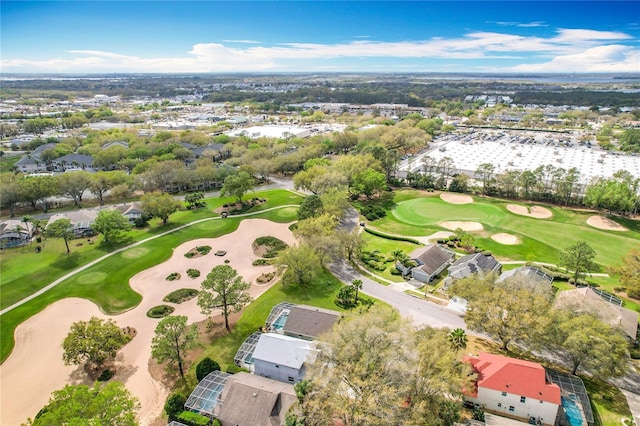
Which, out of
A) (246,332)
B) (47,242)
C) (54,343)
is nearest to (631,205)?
(246,332)

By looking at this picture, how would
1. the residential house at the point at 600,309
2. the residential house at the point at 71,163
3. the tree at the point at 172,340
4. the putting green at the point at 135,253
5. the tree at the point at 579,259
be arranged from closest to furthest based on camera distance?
the tree at the point at 172,340
the residential house at the point at 600,309
the tree at the point at 579,259
the putting green at the point at 135,253
the residential house at the point at 71,163

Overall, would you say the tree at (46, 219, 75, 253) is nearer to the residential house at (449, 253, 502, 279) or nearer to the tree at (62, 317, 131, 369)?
the tree at (62, 317, 131, 369)

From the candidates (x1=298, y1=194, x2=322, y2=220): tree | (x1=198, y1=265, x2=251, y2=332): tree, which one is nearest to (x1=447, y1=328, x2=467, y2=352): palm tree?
(x1=198, y1=265, x2=251, y2=332): tree

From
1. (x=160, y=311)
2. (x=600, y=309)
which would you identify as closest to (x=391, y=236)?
(x=600, y=309)

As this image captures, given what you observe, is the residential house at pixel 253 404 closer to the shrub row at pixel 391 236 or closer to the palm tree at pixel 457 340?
the palm tree at pixel 457 340

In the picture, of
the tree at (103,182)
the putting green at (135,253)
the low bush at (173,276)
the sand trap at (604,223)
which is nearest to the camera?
the low bush at (173,276)

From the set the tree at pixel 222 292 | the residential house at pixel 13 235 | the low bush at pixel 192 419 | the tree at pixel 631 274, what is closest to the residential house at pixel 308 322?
Result: the tree at pixel 222 292
